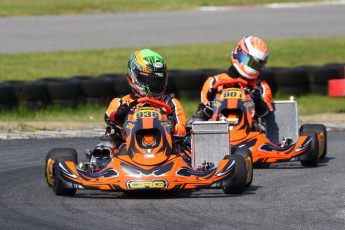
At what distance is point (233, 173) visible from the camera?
346 inches

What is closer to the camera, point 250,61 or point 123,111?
point 123,111

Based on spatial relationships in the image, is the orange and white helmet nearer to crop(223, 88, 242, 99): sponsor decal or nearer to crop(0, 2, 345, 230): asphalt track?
crop(223, 88, 242, 99): sponsor decal

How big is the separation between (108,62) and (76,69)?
1101 millimetres

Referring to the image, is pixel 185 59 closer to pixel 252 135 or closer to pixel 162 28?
pixel 162 28

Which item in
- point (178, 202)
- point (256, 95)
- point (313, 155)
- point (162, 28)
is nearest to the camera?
point (178, 202)

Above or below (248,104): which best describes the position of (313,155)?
below

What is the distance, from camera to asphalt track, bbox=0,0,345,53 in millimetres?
24953

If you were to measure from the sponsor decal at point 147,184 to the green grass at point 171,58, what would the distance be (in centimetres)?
1154

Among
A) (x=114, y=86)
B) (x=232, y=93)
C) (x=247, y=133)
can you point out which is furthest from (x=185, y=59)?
(x=247, y=133)

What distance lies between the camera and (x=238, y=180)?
8.81 meters

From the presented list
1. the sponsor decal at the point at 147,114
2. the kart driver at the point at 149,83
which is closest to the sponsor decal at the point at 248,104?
the kart driver at the point at 149,83

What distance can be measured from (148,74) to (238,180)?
1.26 meters

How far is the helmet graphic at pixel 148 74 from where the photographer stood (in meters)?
9.41

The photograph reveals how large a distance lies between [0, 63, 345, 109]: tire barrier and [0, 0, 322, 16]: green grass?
13484 mm
